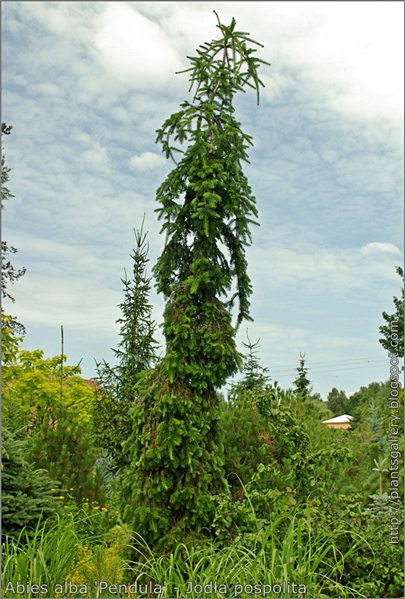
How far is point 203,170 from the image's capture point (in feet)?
18.4

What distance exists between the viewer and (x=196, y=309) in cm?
561

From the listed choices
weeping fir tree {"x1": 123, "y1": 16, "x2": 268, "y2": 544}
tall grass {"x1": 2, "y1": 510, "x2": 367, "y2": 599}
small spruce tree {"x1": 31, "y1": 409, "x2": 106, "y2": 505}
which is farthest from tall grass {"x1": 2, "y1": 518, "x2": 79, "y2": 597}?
small spruce tree {"x1": 31, "y1": 409, "x2": 106, "y2": 505}

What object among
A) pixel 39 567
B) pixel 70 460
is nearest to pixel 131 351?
pixel 70 460

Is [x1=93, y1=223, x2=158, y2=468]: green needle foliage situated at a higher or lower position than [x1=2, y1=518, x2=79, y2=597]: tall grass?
higher

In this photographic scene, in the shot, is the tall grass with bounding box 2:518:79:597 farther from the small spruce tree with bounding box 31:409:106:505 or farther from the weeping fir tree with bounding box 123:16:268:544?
the small spruce tree with bounding box 31:409:106:505

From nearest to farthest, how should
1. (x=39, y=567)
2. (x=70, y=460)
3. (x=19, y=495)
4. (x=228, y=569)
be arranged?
1. (x=228, y=569)
2. (x=39, y=567)
3. (x=19, y=495)
4. (x=70, y=460)

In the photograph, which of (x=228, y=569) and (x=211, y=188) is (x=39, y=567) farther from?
(x=211, y=188)

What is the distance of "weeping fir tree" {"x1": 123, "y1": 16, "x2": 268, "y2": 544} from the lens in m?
5.19

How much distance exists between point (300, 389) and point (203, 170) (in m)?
7.41

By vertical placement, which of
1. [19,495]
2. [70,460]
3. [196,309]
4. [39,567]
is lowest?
[39,567]

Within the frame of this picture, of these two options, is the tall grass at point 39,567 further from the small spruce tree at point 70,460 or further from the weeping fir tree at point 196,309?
the small spruce tree at point 70,460

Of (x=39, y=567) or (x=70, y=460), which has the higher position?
(x=70, y=460)

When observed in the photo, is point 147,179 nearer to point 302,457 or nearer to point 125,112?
point 125,112

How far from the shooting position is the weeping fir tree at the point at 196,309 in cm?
519
